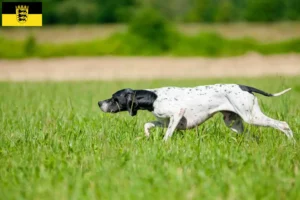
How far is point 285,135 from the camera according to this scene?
7.51 m

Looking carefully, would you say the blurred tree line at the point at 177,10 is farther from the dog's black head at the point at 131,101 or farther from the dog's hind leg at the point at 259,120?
the dog's hind leg at the point at 259,120

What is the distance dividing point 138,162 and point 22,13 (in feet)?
28.6

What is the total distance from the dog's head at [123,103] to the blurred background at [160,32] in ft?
61.5

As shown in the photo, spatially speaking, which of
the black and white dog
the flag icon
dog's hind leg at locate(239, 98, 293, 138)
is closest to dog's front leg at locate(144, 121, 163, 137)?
the black and white dog

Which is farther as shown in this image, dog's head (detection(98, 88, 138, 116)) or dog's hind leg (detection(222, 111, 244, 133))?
dog's hind leg (detection(222, 111, 244, 133))

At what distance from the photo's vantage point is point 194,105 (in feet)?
24.4

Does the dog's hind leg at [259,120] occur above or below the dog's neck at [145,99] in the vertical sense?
below

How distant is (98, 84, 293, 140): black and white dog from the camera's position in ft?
23.8

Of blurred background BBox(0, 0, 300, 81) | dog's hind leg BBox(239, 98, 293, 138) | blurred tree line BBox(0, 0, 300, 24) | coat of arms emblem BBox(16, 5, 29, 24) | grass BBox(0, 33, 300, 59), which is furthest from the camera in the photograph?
grass BBox(0, 33, 300, 59)

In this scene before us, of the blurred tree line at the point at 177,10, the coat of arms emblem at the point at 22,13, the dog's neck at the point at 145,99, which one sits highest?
the blurred tree line at the point at 177,10

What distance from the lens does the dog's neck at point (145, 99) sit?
7.48 metres

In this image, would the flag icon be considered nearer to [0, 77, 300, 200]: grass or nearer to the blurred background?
[0, 77, 300, 200]: grass

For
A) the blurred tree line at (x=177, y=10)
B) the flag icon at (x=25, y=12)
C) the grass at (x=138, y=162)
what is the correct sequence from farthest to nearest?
the blurred tree line at (x=177, y=10) < the flag icon at (x=25, y=12) < the grass at (x=138, y=162)

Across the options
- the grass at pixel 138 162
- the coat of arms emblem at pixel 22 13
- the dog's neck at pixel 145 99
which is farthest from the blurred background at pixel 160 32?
the dog's neck at pixel 145 99
